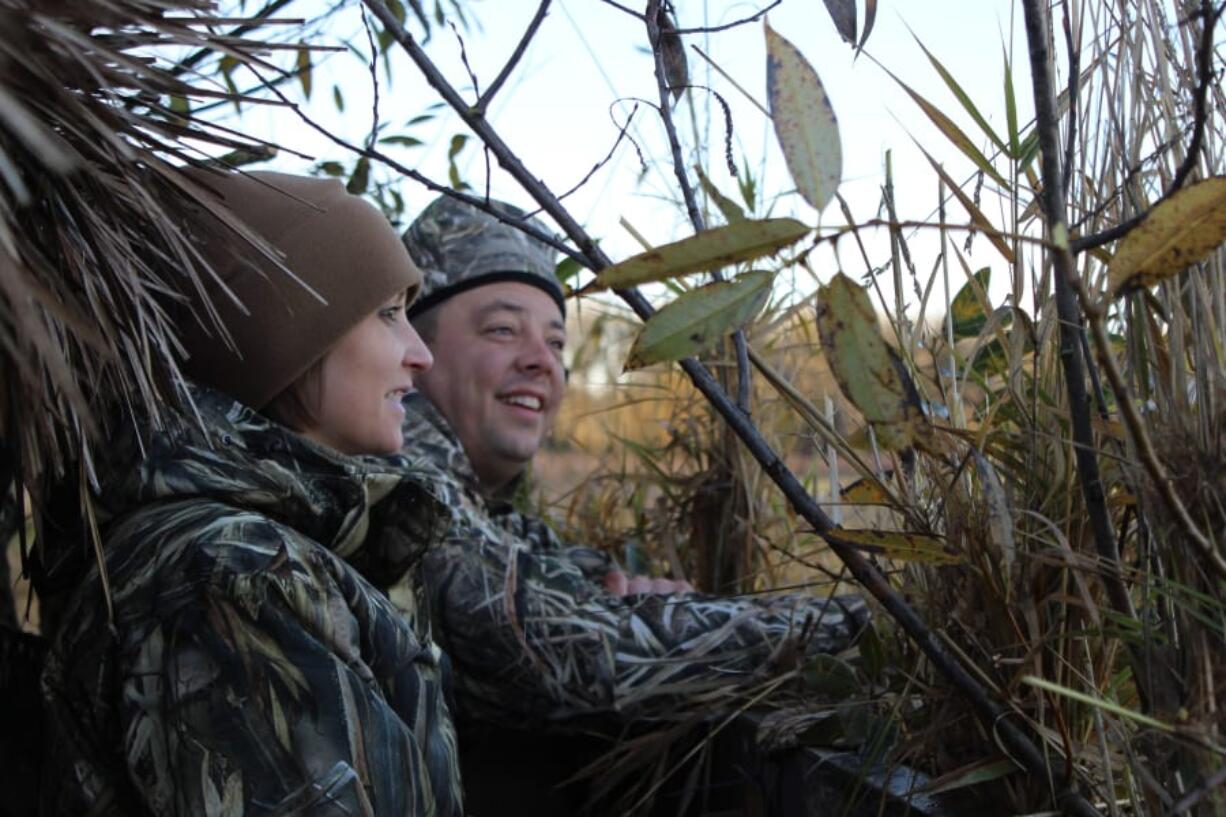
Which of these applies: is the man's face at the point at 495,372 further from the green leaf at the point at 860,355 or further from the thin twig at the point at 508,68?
the green leaf at the point at 860,355

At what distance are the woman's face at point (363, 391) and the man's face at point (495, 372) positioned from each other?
958 mm

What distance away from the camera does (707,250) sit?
866 mm

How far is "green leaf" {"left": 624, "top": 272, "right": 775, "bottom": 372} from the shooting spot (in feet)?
2.93

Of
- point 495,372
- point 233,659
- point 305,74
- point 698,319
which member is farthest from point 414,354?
point 305,74

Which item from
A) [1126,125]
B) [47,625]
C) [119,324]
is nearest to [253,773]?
[119,324]

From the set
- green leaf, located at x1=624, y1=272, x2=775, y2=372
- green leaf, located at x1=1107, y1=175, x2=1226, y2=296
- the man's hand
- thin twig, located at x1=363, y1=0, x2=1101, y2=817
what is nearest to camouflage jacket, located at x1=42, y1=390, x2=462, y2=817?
thin twig, located at x1=363, y1=0, x2=1101, y2=817

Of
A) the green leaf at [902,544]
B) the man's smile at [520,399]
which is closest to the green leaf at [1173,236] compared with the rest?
the green leaf at [902,544]

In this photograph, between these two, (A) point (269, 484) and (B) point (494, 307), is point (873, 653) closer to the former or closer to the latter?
(A) point (269, 484)

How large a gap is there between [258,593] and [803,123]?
0.73m

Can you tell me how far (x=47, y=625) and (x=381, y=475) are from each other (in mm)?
473

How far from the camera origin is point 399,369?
1.86 metres

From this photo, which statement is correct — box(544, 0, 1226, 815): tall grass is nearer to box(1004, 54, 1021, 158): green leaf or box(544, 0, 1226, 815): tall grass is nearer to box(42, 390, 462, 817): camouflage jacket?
box(1004, 54, 1021, 158): green leaf

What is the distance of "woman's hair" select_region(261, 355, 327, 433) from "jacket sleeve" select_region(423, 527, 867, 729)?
45cm

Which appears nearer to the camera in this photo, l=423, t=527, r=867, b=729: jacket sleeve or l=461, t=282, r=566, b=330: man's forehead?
l=423, t=527, r=867, b=729: jacket sleeve
